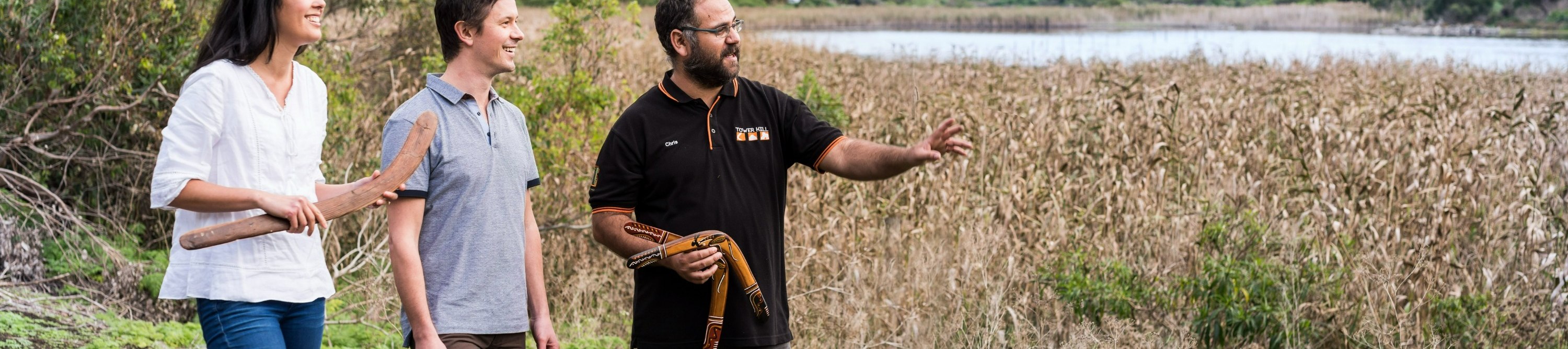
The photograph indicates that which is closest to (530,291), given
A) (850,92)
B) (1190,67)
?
(850,92)

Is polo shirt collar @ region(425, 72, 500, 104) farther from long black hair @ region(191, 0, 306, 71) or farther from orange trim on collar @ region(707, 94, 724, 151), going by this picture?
orange trim on collar @ region(707, 94, 724, 151)

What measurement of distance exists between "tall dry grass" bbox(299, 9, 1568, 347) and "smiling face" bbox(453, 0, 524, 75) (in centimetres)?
254

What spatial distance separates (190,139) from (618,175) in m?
0.96

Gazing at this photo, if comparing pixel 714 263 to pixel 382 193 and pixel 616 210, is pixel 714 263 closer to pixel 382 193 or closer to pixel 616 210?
pixel 616 210

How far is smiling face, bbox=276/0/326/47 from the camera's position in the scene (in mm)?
2562

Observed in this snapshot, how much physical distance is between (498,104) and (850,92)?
893cm

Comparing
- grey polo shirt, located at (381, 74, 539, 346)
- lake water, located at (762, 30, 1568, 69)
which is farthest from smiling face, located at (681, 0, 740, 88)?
lake water, located at (762, 30, 1568, 69)

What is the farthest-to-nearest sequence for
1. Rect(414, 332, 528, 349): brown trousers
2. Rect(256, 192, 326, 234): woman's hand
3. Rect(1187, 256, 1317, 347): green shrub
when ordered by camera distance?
Rect(1187, 256, 1317, 347): green shrub < Rect(414, 332, 528, 349): brown trousers < Rect(256, 192, 326, 234): woman's hand

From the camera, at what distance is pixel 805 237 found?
638 cm

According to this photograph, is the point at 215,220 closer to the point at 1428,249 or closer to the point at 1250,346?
the point at 1250,346

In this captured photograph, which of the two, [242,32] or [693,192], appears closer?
[242,32]

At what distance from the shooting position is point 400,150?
2.62m

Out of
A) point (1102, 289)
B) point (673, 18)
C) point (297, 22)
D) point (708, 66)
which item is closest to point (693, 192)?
point (708, 66)

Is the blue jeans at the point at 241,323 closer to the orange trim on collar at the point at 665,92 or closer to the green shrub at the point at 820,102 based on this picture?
the orange trim on collar at the point at 665,92
